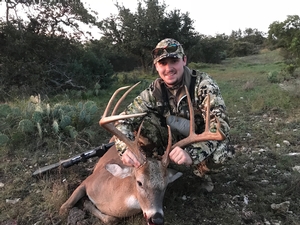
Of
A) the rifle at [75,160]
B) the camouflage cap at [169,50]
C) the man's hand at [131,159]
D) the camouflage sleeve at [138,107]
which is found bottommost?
the rifle at [75,160]

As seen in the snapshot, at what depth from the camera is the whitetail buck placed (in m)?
2.62

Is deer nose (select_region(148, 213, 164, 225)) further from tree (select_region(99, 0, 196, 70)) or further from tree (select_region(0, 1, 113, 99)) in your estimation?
tree (select_region(99, 0, 196, 70))

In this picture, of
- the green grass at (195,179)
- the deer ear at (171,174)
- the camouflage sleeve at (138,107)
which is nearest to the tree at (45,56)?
the green grass at (195,179)

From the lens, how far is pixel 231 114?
22.7ft

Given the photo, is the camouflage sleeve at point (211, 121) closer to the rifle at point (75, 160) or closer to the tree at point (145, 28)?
the rifle at point (75, 160)

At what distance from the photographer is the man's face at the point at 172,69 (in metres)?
3.45

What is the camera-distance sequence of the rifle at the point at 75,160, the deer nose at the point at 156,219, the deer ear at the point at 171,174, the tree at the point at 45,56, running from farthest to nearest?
the tree at the point at 45,56 → the rifle at the point at 75,160 → the deer ear at the point at 171,174 → the deer nose at the point at 156,219

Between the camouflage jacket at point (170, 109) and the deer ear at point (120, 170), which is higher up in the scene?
the camouflage jacket at point (170, 109)

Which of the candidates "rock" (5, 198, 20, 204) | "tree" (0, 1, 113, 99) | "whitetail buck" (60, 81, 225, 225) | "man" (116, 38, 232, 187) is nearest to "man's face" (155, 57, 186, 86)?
"man" (116, 38, 232, 187)

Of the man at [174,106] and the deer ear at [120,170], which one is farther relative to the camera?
the man at [174,106]

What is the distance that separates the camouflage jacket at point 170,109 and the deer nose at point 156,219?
836 mm

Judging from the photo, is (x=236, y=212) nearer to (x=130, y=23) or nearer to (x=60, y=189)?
(x=60, y=189)

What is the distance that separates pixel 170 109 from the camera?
3.69 metres

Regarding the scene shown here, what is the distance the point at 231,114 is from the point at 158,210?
15.6ft
